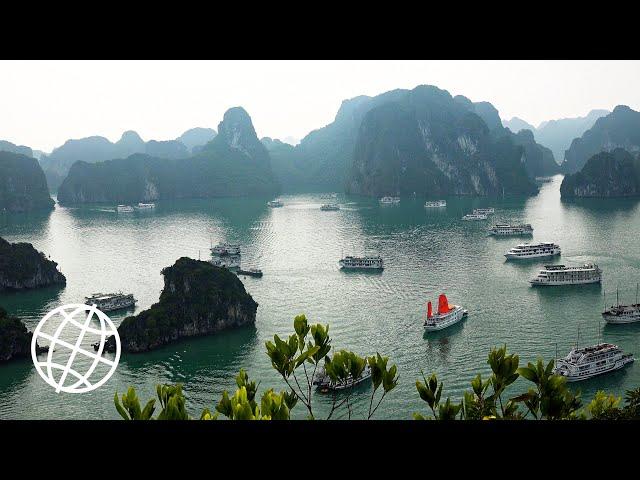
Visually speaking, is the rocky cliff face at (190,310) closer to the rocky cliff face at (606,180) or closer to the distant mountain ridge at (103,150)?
the rocky cliff face at (606,180)

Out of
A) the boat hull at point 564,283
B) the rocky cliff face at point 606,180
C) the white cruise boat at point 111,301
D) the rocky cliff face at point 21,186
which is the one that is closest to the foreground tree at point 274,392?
the white cruise boat at point 111,301

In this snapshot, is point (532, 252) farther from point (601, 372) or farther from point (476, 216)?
point (476, 216)

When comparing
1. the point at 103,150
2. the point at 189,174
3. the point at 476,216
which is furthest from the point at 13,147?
the point at 476,216

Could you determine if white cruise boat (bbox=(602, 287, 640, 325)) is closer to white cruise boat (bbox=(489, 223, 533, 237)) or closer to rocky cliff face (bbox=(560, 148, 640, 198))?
white cruise boat (bbox=(489, 223, 533, 237))

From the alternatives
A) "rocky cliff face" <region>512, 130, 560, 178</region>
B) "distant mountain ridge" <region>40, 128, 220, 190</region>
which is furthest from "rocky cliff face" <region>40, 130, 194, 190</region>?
"rocky cliff face" <region>512, 130, 560, 178</region>

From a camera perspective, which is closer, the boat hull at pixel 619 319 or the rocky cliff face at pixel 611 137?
the boat hull at pixel 619 319
